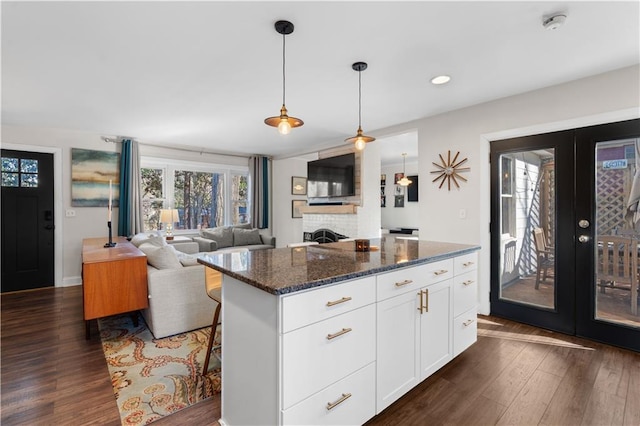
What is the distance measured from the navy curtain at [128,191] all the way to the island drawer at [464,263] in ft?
16.3

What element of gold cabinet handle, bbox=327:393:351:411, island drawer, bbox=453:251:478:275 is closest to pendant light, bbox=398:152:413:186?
island drawer, bbox=453:251:478:275

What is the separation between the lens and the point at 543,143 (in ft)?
9.89

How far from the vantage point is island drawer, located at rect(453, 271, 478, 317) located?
2.24 metres

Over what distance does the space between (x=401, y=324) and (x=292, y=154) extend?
5248mm

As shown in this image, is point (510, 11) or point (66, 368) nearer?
point (510, 11)

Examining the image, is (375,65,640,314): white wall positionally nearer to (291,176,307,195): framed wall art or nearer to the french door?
the french door

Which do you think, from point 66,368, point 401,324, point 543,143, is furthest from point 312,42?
point 66,368

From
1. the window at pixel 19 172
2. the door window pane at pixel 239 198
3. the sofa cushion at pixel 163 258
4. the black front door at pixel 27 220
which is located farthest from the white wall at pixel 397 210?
the window at pixel 19 172

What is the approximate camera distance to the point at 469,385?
6.69 ft

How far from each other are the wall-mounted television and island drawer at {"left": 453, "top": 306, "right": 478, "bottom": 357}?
10.2ft

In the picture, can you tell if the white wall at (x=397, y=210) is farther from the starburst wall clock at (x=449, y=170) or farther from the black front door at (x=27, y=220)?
the black front door at (x=27, y=220)

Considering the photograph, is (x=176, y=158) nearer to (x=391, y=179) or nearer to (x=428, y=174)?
(x=428, y=174)

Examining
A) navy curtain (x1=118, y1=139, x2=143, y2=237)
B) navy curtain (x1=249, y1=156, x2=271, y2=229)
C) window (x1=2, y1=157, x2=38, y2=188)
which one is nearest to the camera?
window (x1=2, y1=157, x2=38, y2=188)

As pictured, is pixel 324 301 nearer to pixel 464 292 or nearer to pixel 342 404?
pixel 342 404
